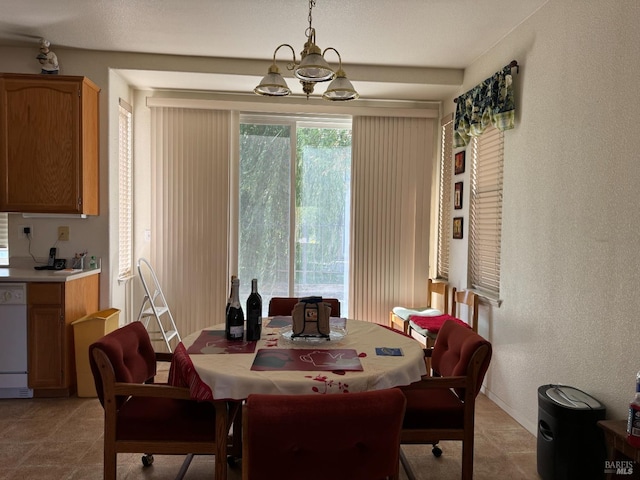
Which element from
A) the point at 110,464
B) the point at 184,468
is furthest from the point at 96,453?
the point at 110,464

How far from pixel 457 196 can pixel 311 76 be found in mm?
2300

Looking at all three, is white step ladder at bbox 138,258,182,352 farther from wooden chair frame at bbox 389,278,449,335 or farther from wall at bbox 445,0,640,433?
wall at bbox 445,0,640,433

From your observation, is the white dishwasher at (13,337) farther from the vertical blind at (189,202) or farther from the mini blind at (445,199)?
the mini blind at (445,199)

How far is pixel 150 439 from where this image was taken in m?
1.85

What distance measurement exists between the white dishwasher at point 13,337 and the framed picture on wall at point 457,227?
3527 millimetres

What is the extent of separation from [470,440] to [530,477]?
2.37 ft

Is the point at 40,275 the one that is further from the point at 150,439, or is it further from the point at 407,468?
the point at 407,468

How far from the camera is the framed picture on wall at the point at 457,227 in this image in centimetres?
400

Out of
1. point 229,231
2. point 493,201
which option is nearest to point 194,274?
point 229,231

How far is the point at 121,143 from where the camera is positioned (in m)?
4.04

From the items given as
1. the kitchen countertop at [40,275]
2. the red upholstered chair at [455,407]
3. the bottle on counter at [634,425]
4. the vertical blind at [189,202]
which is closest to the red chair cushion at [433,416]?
the red upholstered chair at [455,407]

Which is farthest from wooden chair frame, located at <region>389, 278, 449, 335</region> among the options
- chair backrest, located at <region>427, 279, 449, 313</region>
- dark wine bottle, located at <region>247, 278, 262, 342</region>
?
dark wine bottle, located at <region>247, 278, 262, 342</region>

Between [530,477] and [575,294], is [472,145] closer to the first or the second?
[575,294]

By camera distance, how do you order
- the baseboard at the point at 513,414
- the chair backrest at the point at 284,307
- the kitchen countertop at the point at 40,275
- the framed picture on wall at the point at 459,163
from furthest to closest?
the framed picture on wall at the point at 459,163, the kitchen countertop at the point at 40,275, the chair backrest at the point at 284,307, the baseboard at the point at 513,414
